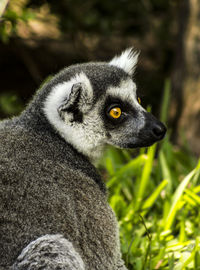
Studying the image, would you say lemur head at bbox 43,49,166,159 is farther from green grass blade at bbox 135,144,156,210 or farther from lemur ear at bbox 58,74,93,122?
green grass blade at bbox 135,144,156,210

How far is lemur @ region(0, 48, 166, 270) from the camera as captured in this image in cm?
329

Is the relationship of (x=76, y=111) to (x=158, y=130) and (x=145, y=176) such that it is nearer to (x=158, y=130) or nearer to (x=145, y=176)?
(x=158, y=130)

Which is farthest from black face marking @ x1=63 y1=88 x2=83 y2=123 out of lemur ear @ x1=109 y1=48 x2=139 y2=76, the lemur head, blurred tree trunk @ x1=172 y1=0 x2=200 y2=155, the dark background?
the dark background

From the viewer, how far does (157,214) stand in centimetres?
572

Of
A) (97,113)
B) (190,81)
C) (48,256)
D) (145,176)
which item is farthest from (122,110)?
(190,81)

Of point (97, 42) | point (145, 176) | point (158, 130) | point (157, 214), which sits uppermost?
point (97, 42)

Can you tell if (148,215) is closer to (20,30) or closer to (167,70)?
(167,70)

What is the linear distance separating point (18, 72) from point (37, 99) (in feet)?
26.1

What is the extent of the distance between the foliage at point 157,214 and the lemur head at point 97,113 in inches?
39.4

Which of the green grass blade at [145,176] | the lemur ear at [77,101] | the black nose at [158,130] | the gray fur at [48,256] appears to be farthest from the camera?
the green grass blade at [145,176]

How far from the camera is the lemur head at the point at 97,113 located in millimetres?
3986

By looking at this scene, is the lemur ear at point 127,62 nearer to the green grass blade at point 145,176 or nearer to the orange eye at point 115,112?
the orange eye at point 115,112

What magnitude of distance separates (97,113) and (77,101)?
0.80ft

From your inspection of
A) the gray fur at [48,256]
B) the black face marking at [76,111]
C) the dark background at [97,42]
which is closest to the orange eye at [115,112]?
the black face marking at [76,111]
